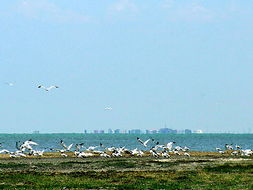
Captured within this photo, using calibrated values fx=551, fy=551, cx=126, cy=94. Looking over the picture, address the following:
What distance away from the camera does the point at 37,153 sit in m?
83.1

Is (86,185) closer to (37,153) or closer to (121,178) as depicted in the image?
(121,178)

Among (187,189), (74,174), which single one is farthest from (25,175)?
(187,189)

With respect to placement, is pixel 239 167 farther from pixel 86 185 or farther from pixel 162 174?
pixel 86 185

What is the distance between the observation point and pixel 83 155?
81.0 metres

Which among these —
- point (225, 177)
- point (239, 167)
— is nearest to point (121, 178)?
point (225, 177)

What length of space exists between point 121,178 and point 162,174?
433 cm

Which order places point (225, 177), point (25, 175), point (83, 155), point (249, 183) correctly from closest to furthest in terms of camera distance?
1. point (249, 183)
2. point (225, 177)
3. point (25, 175)
4. point (83, 155)

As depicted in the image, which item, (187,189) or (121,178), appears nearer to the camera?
(187,189)

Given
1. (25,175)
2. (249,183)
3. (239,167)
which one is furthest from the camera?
(239,167)

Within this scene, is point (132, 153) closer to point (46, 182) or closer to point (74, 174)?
point (74, 174)

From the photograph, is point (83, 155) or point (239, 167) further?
point (83, 155)

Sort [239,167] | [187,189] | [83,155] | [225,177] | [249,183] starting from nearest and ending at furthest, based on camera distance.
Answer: [187,189] → [249,183] → [225,177] → [239,167] → [83,155]

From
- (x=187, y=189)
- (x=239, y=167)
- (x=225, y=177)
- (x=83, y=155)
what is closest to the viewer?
(x=187, y=189)

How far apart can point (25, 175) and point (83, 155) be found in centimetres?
3641
